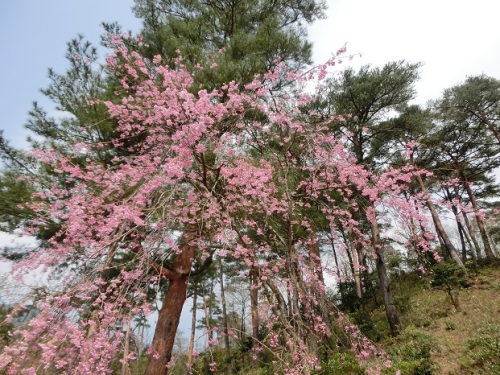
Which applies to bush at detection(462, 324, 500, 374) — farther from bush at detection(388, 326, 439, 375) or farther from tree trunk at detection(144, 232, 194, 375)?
tree trunk at detection(144, 232, 194, 375)

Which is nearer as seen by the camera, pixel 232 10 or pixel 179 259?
pixel 179 259

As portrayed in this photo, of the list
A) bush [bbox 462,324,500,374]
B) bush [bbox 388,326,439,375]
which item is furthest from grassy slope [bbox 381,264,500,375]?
bush [bbox 388,326,439,375]

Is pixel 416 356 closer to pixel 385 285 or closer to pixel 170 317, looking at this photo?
pixel 385 285

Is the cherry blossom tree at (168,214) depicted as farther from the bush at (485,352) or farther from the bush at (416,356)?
the bush at (485,352)

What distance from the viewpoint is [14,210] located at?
18.6 feet

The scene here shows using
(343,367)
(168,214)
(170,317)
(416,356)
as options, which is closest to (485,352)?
(416,356)

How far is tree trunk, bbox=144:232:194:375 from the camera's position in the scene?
5191 millimetres

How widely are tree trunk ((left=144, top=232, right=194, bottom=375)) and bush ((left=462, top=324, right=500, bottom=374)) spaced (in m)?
5.83

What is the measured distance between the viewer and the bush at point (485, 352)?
222 inches

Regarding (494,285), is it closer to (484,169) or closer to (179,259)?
(484,169)

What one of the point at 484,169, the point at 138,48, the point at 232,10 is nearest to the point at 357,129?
the point at 232,10

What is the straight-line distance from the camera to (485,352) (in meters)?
5.93

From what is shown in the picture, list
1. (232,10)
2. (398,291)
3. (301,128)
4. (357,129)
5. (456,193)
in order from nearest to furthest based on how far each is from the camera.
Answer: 1. (301,128)
2. (232,10)
3. (357,129)
4. (398,291)
5. (456,193)

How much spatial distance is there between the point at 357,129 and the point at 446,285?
632 centimetres
